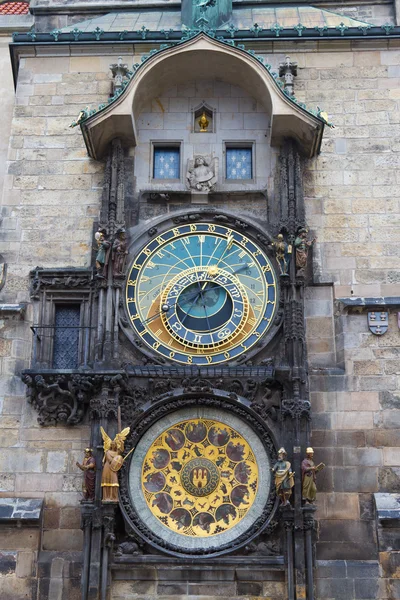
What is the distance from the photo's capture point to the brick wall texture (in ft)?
41.8

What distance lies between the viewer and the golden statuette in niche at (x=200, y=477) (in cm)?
1259

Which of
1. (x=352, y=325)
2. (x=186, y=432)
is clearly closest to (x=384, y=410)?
(x=352, y=325)

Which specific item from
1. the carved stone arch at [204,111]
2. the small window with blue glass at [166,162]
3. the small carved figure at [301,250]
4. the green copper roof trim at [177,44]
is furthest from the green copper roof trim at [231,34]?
the small carved figure at [301,250]

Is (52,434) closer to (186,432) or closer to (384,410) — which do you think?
(186,432)

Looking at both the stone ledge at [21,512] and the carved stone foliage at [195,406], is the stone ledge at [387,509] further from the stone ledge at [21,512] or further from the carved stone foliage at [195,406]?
the stone ledge at [21,512]

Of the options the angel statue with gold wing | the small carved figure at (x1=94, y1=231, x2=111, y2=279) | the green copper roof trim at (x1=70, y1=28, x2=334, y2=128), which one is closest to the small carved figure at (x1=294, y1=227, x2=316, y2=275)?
the green copper roof trim at (x1=70, y1=28, x2=334, y2=128)

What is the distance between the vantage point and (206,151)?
48.1ft

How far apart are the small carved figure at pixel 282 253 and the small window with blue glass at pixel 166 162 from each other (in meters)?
1.82

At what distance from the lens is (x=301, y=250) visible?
13.6 metres

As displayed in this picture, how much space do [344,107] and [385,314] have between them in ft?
10.5

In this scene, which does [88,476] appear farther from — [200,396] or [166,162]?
[166,162]

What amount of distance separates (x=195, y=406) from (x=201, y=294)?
4.99 ft

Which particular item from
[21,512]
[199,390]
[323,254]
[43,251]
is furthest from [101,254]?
[21,512]

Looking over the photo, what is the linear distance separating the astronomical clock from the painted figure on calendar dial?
0.04 feet
